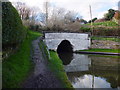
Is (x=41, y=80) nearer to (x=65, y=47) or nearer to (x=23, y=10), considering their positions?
(x=65, y=47)

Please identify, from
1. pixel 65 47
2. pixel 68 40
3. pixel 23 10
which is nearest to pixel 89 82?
pixel 68 40

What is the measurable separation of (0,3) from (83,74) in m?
8.97

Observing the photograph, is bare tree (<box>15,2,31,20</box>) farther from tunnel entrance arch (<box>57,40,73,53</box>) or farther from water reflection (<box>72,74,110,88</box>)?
water reflection (<box>72,74,110,88</box>)

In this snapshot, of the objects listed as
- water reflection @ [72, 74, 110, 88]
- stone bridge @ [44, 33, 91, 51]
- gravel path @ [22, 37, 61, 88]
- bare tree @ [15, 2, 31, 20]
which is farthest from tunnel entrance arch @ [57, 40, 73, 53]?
gravel path @ [22, 37, 61, 88]

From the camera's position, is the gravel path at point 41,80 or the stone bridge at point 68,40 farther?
the stone bridge at point 68,40

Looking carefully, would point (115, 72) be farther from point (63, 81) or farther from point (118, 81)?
point (63, 81)

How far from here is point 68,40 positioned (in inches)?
1041

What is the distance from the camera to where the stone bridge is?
24.4 meters

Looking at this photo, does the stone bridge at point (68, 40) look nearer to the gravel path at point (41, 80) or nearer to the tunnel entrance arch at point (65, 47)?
the tunnel entrance arch at point (65, 47)

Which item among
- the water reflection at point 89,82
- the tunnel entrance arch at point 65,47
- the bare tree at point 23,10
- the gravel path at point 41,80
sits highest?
the bare tree at point 23,10


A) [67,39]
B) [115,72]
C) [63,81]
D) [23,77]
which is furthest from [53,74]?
[67,39]

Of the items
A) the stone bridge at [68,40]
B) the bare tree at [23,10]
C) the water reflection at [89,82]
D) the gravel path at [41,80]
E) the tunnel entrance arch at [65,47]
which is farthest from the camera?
the bare tree at [23,10]

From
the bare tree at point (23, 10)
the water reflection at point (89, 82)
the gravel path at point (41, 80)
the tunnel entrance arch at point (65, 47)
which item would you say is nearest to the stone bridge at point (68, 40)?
the tunnel entrance arch at point (65, 47)

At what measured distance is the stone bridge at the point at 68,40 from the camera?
24.4 metres
